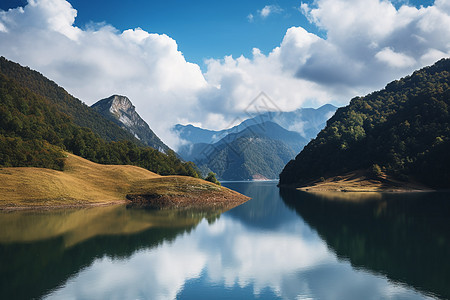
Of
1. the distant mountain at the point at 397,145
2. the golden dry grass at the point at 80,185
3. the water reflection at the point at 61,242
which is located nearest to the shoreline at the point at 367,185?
the distant mountain at the point at 397,145

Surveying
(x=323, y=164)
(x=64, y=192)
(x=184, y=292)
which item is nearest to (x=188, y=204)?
(x=64, y=192)

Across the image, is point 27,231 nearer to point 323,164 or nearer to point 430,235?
point 430,235

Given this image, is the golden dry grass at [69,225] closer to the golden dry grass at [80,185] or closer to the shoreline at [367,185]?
the golden dry grass at [80,185]

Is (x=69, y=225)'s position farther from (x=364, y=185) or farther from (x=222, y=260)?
(x=364, y=185)

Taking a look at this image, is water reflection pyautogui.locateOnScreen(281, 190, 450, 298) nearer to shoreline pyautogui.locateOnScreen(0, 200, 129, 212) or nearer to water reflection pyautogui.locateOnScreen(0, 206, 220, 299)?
water reflection pyautogui.locateOnScreen(0, 206, 220, 299)

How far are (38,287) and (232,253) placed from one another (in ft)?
52.4

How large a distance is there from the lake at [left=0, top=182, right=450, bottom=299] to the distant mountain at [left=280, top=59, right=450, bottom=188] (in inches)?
4111

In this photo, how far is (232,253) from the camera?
28719mm

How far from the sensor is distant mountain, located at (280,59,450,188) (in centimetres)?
13262

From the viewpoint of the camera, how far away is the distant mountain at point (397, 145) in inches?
5221

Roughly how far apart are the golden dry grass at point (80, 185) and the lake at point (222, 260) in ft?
61.7

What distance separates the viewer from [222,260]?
2611 centimetres

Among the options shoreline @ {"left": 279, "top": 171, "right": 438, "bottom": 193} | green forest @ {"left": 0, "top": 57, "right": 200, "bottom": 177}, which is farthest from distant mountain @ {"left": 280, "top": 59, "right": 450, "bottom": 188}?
green forest @ {"left": 0, "top": 57, "right": 200, "bottom": 177}

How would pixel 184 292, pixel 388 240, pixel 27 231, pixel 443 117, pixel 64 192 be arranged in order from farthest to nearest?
pixel 443 117 < pixel 64 192 < pixel 27 231 < pixel 388 240 < pixel 184 292
